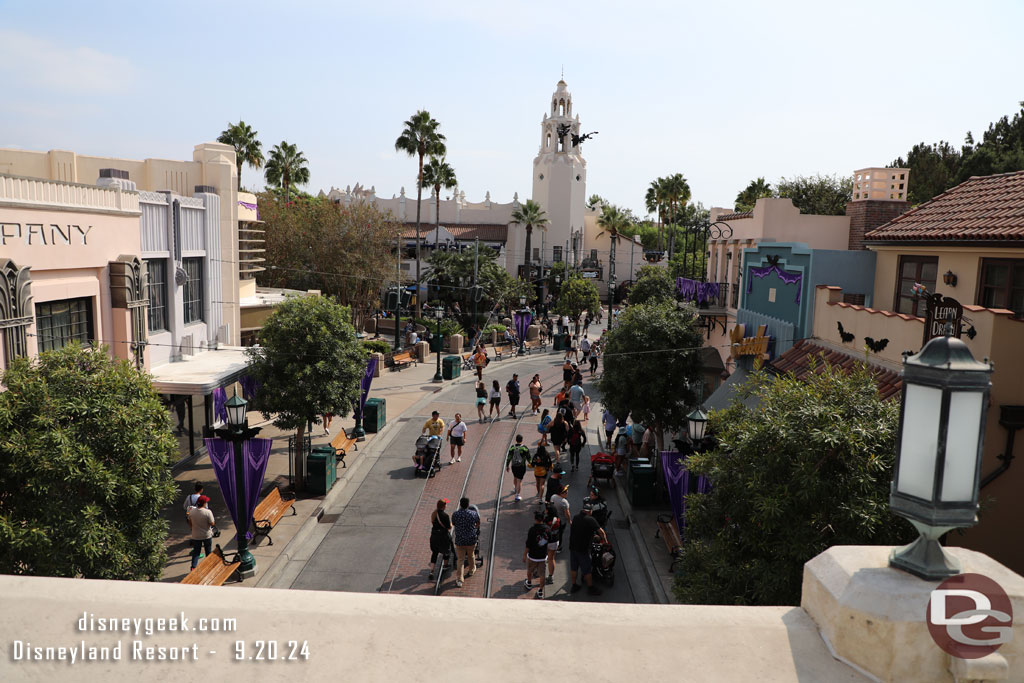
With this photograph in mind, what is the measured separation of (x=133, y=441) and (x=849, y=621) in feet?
27.3

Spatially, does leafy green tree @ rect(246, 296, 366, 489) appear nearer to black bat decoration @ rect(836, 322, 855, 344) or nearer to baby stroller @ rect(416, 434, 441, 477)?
baby stroller @ rect(416, 434, 441, 477)

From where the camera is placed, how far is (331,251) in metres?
Result: 42.9

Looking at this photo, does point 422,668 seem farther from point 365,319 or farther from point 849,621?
point 365,319

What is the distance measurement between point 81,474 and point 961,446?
8592 mm

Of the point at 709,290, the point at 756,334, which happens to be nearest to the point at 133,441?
the point at 756,334

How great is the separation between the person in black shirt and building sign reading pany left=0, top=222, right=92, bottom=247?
35.6ft

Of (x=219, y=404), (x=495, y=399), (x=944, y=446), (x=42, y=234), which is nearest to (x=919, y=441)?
(x=944, y=446)

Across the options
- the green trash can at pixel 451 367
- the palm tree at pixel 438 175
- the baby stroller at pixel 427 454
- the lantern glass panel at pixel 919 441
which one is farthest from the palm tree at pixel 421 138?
the lantern glass panel at pixel 919 441

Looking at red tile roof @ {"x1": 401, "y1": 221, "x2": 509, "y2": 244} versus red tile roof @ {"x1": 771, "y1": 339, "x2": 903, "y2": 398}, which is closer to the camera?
red tile roof @ {"x1": 771, "y1": 339, "x2": 903, "y2": 398}

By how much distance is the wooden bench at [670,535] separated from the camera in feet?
42.4

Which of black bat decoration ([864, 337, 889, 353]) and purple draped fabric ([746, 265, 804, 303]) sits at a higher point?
purple draped fabric ([746, 265, 804, 303])

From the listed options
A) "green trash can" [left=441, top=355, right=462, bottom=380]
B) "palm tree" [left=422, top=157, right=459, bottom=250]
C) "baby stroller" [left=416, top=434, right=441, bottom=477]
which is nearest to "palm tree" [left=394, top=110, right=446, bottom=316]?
"palm tree" [left=422, top=157, right=459, bottom=250]

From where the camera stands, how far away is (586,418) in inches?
946

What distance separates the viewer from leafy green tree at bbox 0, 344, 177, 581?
816 centimetres
